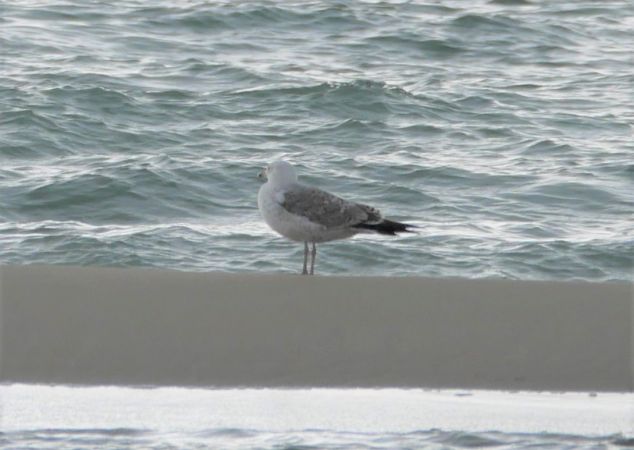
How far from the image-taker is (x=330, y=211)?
18.0ft

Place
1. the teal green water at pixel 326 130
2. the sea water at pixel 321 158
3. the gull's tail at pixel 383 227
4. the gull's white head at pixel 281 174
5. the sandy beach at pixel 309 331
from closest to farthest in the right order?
the sea water at pixel 321 158
the sandy beach at pixel 309 331
the gull's tail at pixel 383 227
the gull's white head at pixel 281 174
the teal green water at pixel 326 130

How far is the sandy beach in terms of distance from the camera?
3.97m

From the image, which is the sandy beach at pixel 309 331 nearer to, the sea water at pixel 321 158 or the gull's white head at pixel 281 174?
the sea water at pixel 321 158

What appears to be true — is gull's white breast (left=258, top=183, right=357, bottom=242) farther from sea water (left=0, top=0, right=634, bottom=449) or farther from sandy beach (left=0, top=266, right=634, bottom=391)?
sea water (left=0, top=0, right=634, bottom=449)

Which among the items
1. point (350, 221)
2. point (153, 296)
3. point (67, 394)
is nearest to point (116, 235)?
point (350, 221)

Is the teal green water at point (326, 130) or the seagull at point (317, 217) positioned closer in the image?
the seagull at point (317, 217)

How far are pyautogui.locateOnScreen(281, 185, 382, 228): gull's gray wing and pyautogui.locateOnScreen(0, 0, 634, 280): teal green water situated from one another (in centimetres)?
222

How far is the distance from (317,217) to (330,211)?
60 millimetres

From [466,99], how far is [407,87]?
2.56ft

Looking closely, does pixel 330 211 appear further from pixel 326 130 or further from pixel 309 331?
pixel 326 130

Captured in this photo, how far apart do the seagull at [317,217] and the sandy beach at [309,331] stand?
2.67 ft

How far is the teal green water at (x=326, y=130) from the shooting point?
8289mm

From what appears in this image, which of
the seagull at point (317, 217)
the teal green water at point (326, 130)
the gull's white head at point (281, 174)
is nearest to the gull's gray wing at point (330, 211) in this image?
the seagull at point (317, 217)

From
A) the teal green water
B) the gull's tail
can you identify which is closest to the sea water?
the teal green water
